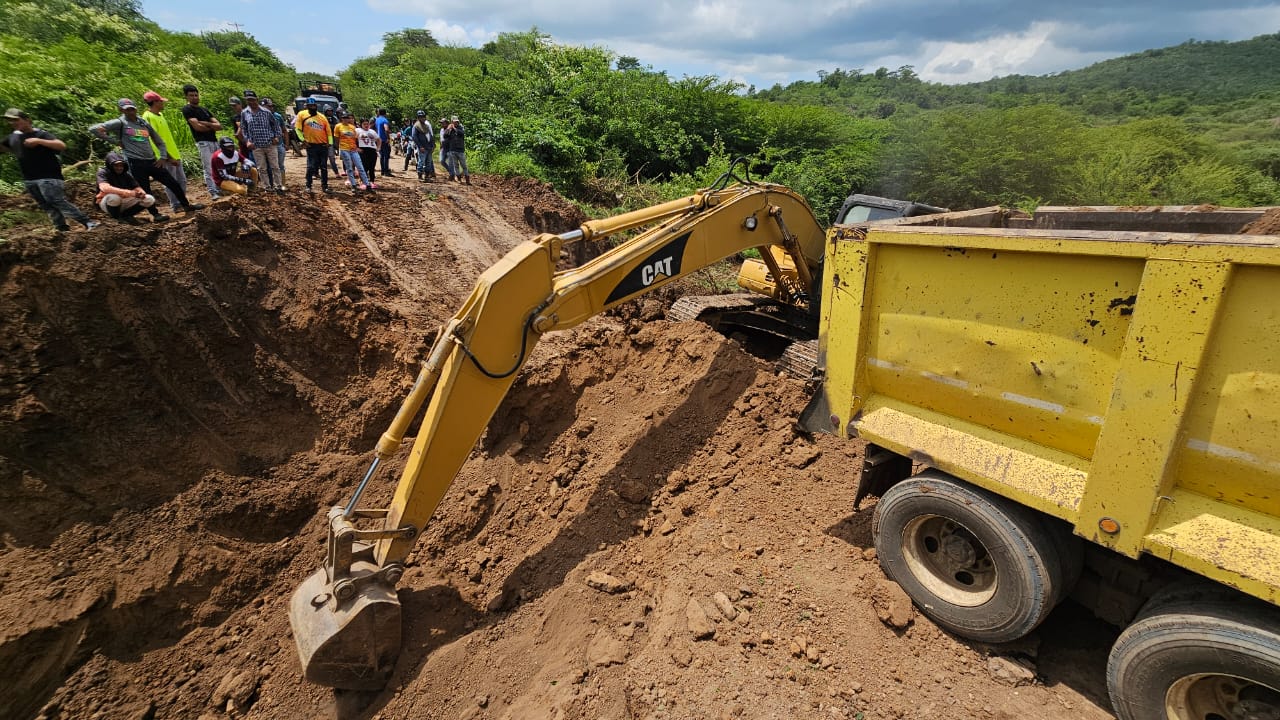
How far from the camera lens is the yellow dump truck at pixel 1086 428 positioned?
80.7 inches

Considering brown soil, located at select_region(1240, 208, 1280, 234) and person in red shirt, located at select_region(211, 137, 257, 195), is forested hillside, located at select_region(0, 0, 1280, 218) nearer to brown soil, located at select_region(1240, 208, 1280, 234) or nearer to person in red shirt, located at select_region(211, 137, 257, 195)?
person in red shirt, located at select_region(211, 137, 257, 195)

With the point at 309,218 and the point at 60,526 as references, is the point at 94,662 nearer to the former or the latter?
the point at 60,526

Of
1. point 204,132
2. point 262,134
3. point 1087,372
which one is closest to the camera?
point 1087,372

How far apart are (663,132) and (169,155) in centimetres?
1492

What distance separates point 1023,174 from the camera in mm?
17141

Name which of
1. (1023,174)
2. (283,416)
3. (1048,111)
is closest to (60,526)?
→ (283,416)

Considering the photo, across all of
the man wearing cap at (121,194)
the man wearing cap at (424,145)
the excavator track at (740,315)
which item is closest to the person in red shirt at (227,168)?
the man wearing cap at (121,194)

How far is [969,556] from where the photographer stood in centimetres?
302

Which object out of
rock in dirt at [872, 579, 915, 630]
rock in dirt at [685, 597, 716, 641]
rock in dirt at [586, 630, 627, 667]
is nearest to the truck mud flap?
rock in dirt at [872, 579, 915, 630]

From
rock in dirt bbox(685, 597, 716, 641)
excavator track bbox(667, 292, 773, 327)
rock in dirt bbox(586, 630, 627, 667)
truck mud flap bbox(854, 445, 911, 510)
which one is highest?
excavator track bbox(667, 292, 773, 327)

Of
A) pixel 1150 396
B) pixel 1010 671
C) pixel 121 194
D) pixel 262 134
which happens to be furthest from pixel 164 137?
pixel 1010 671

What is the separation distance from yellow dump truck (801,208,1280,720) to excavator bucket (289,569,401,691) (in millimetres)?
2919

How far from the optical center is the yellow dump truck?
2.05 metres

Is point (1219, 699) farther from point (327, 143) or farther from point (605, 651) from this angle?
point (327, 143)
